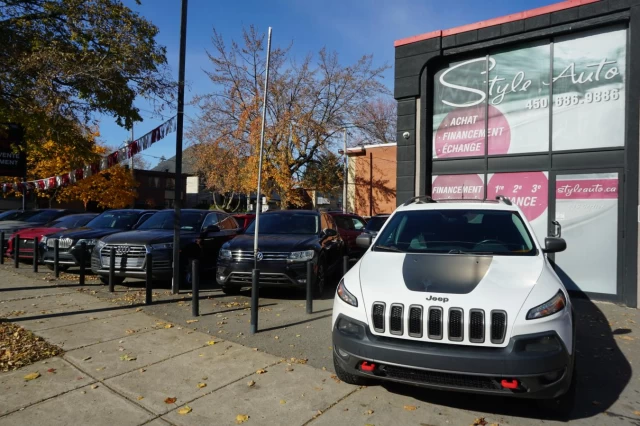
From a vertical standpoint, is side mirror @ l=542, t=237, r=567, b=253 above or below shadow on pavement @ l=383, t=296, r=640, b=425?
above

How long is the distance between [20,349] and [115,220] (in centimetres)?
710

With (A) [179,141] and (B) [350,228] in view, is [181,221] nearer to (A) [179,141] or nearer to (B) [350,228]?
(A) [179,141]

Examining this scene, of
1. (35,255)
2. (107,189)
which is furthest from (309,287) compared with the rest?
(107,189)

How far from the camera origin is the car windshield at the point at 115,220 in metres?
11.5

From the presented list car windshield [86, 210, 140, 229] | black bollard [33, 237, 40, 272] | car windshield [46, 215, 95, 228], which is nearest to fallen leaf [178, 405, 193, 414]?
car windshield [86, 210, 140, 229]

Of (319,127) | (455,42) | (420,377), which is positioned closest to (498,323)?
(420,377)

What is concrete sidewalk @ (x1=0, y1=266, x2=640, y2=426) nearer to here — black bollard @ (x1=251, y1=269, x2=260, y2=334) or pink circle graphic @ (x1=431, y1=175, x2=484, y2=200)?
black bollard @ (x1=251, y1=269, x2=260, y2=334)

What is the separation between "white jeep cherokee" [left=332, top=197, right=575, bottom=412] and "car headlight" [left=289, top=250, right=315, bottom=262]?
126 inches

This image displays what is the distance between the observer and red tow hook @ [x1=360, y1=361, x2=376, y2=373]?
350 cm

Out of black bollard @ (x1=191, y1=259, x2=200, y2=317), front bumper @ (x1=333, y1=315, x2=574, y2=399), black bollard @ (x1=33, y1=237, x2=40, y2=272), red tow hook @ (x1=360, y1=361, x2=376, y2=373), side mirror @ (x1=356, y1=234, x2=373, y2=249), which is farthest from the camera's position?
black bollard @ (x1=33, y1=237, x2=40, y2=272)

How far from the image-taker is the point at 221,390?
4.07 m

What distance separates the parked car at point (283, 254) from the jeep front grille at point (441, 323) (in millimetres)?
3940

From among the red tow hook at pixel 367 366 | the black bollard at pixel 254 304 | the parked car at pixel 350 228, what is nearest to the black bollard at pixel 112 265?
the black bollard at pixel 254 304

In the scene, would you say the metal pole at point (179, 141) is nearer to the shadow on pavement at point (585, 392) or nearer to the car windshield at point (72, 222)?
the shadow on pavement at point (585, 392)
